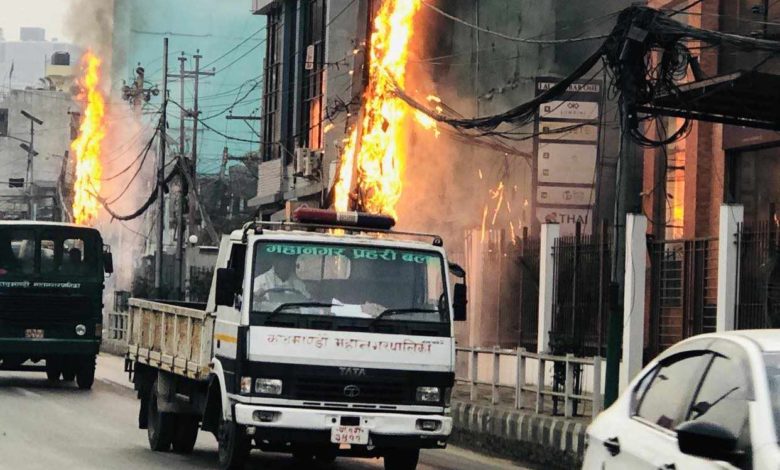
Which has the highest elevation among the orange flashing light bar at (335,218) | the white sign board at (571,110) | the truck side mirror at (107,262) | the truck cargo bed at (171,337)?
the white sign board at (571,110)

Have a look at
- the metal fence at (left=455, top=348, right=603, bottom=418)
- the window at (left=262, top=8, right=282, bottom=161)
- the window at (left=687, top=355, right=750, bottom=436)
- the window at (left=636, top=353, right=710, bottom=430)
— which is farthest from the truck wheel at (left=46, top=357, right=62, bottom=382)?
the window at (left=262, top=8, right=282, bottom=161)

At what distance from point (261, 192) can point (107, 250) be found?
24.9 m

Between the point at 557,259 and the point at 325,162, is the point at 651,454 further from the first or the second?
the point at 325,162

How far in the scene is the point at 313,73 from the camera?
158 ft

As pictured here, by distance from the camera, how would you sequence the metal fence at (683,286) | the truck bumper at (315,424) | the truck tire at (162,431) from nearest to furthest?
the truck bumper at (315,424), the truck tire at (162,431), the metal fence at (683,286)

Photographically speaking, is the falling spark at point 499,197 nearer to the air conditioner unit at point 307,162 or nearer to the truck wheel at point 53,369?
the air conditioner unit at point 307,162

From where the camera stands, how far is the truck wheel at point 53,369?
27.0 meters

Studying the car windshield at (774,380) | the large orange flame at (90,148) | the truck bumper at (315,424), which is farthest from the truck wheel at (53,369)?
the large orange flame at (90,148)

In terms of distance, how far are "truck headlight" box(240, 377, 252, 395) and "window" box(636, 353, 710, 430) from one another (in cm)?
625

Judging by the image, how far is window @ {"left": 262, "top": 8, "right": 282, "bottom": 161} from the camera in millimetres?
51688

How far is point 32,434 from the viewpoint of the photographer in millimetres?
17266

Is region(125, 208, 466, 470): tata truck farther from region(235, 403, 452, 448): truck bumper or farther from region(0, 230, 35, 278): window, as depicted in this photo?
region(0, 230, 35, 278): window

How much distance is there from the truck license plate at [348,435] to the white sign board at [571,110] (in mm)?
20437

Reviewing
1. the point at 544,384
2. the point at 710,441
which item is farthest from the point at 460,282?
the point at 710,441
